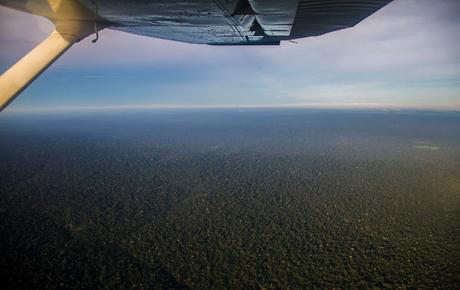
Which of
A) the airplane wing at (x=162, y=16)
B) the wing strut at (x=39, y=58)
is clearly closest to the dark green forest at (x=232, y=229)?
the airplane wing at (x=162, y=16)

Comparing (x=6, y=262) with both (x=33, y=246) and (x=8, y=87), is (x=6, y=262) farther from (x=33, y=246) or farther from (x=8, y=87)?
(x=8, y=87)

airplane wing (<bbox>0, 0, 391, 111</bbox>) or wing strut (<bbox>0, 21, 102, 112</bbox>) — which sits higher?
airplane wing (<bbox>0, 0, 391, 111</bbox>)

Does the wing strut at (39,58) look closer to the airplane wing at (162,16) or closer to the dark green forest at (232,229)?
the airplane wing at (162,16)

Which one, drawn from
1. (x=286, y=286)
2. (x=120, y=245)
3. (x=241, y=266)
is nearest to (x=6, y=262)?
(x=120, y=245)

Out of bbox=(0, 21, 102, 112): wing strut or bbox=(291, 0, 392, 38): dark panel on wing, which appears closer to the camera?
bbox=(0, 21, 102, 112): wing strut

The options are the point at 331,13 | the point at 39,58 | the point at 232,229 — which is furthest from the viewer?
the point at 232,229

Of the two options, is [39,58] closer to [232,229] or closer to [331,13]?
[331,13]

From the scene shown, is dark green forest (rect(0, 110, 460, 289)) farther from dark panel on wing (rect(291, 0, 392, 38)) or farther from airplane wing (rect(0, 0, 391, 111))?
airplane wing (rect(0, 0, 391, 111))

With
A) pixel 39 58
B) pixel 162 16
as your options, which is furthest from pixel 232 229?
pixel 39 58

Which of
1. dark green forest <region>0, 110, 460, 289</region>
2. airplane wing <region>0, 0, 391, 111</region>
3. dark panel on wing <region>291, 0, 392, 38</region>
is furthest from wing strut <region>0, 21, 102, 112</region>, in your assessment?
dark green forest <region>0, 110, 460, 289</region>
